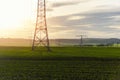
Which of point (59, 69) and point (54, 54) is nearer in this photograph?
point (59, 69)

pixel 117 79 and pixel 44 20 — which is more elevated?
pixel 44 20

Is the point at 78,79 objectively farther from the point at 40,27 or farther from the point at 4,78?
the point at 40,27

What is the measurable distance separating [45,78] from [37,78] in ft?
1.80

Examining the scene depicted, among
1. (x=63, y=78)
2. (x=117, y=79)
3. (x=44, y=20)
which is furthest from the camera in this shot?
(x=44, y=20)

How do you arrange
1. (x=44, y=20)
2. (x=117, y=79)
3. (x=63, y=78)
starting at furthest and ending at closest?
(x=44, y=20)
(x=63, y=78)
(x=117, y=79)

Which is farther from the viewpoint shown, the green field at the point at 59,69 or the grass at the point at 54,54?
the grass at the point at 54,54

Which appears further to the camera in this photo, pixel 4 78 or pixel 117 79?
pixel 4 78

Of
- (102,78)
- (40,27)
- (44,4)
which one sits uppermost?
(44,4)

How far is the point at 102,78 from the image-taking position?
72.8 ft

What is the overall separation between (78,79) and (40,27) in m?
41.1

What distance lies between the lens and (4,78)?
22000 mm

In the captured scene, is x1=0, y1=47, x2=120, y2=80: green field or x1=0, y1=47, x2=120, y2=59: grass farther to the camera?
x1=0, y1=47, x2=120, y2=59: grass

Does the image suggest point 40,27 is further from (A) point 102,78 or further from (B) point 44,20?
(A) point 102,78

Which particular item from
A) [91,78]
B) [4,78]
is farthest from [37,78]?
[91,78]
